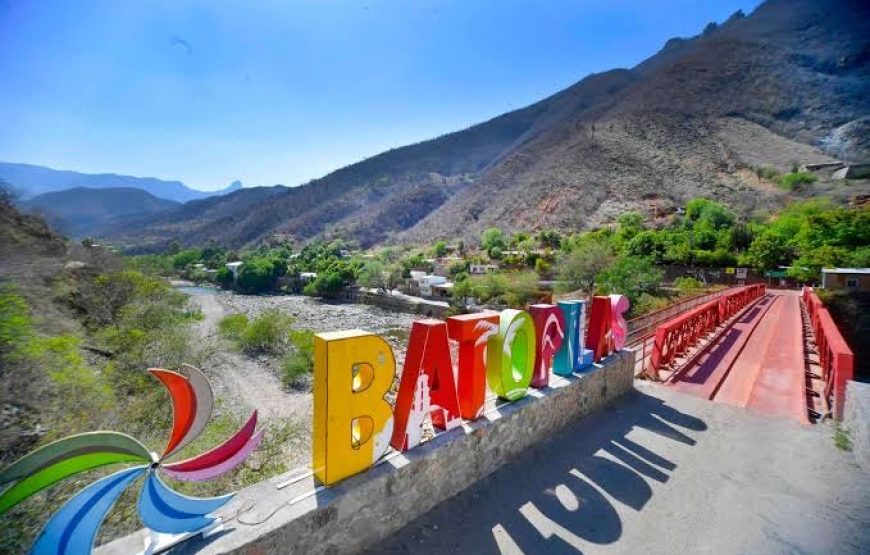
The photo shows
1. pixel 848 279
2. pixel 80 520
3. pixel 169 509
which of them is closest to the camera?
pixel 80 520

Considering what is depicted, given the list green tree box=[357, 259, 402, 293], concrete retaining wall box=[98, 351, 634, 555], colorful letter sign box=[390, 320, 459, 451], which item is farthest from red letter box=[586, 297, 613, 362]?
green tree box=[357, 259, 402, 293]

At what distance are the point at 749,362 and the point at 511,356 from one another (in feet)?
25.9

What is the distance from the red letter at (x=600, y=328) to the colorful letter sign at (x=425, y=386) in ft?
11.5

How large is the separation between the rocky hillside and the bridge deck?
63445mm

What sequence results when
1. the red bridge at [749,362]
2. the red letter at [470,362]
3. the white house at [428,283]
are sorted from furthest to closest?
the white house at [428,283] → the red bridge at [749,362] → the red letter at [470,362]

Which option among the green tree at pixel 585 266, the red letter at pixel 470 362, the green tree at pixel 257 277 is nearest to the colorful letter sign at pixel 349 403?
the red letter at pixel 470 362

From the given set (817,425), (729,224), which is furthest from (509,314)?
(729,224)

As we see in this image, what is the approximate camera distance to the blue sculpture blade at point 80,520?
7.29 feet

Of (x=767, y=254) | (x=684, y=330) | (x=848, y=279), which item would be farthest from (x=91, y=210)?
(x=848, y=279)

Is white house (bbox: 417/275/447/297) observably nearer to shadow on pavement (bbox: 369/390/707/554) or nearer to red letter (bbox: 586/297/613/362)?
red letter (bbox: 586/297/613/362)

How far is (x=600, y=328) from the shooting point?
22.2 ft

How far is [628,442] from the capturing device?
540 centimetres

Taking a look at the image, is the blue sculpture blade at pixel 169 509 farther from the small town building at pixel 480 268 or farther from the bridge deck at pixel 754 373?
the small town building at pixel 480 268

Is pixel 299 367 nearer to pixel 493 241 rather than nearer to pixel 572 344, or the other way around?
pixel 572 344
